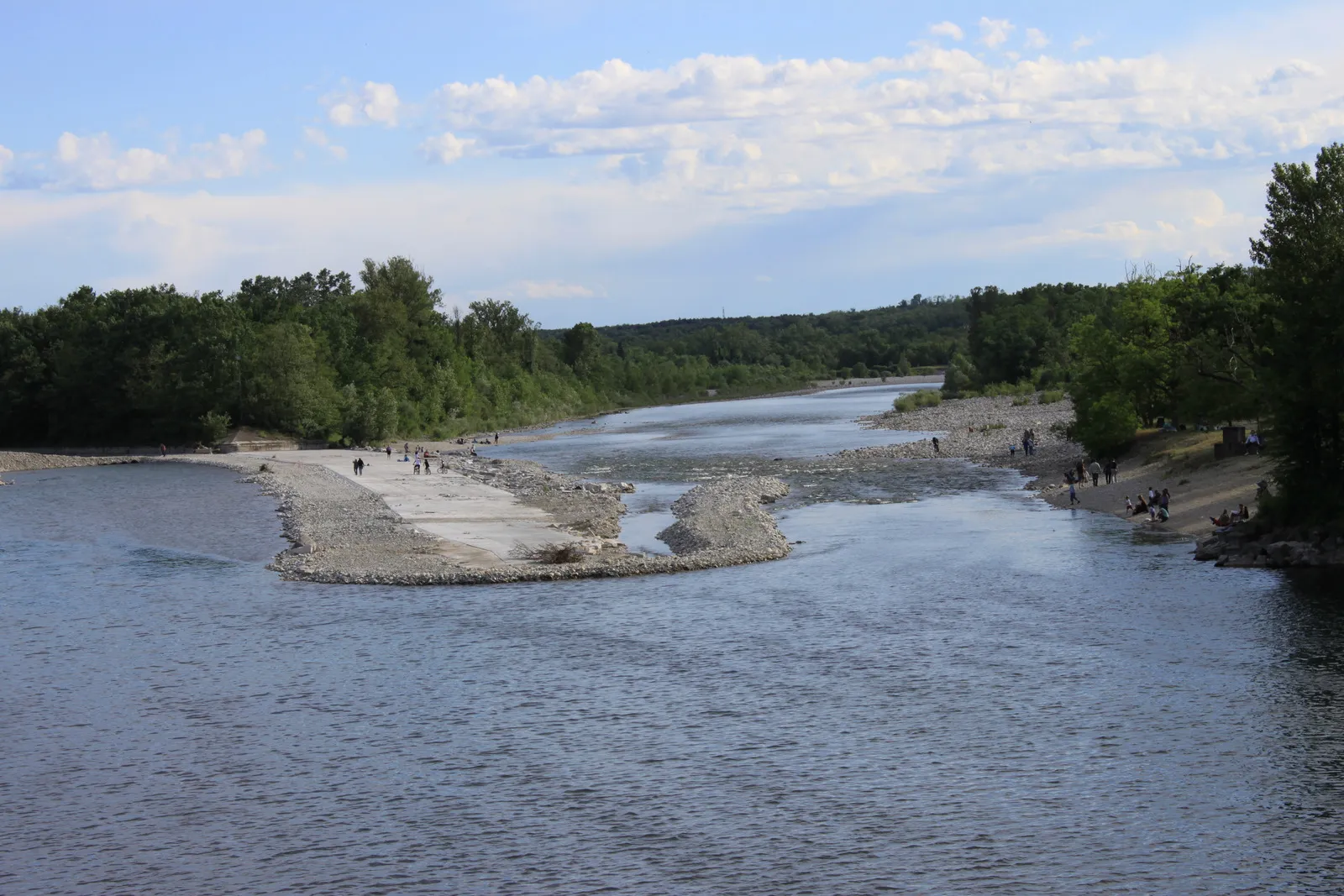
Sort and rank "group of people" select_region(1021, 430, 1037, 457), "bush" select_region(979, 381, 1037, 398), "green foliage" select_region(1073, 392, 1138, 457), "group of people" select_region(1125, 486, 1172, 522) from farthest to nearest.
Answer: "bush" select_region(979, 381, 1037, 398)
"group of people" select_region(1021, 430, 1037, 457)
"green foliage" select_region(1073, 392, 1138, 457)
"group of people" select_region(1125, 486, 1172, 522)

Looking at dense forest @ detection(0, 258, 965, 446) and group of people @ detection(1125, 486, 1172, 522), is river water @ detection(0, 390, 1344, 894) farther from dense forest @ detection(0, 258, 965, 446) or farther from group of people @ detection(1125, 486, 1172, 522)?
dense forest @ detection(0, 258, 965, 446)

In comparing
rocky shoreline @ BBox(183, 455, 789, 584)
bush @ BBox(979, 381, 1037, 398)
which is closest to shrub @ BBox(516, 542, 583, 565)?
rocky shoreline @ BBox(183, 455, 789, 584)

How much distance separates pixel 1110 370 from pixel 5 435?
125301 mm

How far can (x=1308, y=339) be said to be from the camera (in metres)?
45.7

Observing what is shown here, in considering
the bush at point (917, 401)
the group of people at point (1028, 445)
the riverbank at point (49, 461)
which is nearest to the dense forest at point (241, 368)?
the riverbank at point (49, 461)

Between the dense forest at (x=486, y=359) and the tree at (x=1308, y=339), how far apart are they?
0.07m

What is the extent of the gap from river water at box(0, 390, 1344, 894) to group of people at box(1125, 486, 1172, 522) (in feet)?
20.0

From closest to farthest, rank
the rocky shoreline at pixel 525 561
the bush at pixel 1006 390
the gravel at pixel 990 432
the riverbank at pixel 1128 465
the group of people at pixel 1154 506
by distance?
the rocky shoreline at pixel 525 561, the group of people at pixel 1154 506, the riverbank at pixel 1128 465, the gravel at pixel 990 432, the bush at pixel 1006 390

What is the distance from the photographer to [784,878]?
20.7 meters

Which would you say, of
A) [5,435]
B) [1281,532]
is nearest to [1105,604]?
[1281,532]

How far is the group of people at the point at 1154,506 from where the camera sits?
54844mm

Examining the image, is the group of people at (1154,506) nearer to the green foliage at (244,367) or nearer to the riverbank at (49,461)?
the green foliage at (244,367)

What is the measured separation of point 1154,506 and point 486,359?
13801 cm

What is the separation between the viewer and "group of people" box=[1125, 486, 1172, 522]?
180 ft
